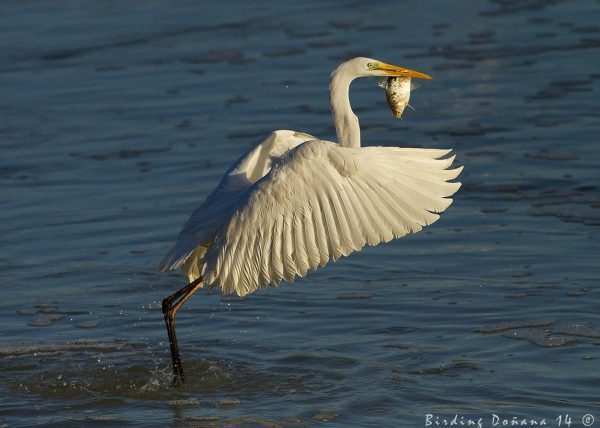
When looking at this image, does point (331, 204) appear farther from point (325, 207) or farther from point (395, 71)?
point (395, 71)

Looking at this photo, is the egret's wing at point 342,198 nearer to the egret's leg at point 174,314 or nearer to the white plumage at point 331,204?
the white plumage at point 331,204

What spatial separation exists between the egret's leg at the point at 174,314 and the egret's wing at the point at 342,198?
1091mm

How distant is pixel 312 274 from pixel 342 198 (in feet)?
8.11

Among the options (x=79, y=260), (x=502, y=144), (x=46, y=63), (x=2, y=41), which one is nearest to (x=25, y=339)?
(x=79, y=260)

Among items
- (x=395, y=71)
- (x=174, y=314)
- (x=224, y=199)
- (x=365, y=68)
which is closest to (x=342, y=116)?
(x=365, y=68)

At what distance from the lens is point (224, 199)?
312 inches

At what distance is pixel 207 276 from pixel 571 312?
2.42 m

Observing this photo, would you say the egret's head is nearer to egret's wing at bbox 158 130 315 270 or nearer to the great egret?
egret's wing at bbox 158 130 315 270

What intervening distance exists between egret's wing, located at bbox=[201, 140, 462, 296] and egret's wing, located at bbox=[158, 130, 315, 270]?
39 cm

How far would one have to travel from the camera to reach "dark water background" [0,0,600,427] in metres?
7.50

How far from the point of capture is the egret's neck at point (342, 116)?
25.8 ft

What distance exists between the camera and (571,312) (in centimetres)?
826

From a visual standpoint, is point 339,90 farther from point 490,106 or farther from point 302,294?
point 490,106

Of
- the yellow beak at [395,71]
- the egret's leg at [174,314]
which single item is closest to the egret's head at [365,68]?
the yellow beak at [395,71]
